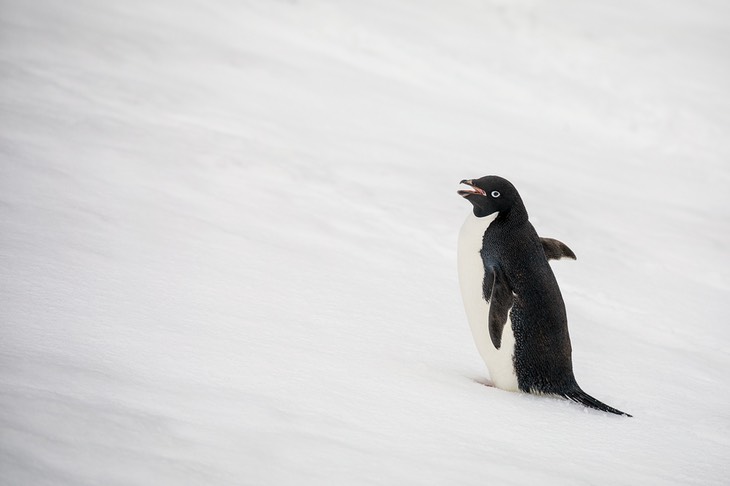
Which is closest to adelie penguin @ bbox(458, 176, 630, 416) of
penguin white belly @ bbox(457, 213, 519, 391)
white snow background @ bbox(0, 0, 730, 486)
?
penguin white belly @ bbox(457, 213, 519, 391)

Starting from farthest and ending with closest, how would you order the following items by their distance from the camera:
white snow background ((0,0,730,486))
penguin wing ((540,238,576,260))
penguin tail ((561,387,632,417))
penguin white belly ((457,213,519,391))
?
penguin wing ((540,238,576,260)), penguin white belly ((457,213,519,391)), penguin tail ((561,387,632,417)), white snow background ((0,0,730,486))

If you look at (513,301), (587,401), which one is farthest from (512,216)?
(587,401)

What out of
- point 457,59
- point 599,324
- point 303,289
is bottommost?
point 303,289

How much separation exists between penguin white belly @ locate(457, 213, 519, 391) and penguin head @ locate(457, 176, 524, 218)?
4 cm

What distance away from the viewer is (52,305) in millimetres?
2277

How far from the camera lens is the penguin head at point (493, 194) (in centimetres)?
253

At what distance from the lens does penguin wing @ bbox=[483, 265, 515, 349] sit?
2.46 metres

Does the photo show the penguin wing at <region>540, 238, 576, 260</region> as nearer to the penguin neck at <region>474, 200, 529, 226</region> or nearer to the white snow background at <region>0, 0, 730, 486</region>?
the penguin neck at <region>474, 200, 529, 226</region>

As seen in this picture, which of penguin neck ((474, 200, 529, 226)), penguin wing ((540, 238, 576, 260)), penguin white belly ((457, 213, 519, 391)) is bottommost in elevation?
penguin white belly ((457, 213, 519, 391))

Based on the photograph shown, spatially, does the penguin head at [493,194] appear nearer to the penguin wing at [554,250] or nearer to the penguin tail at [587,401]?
the penguin wing at [554,250]

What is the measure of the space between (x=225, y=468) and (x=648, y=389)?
1797 mm

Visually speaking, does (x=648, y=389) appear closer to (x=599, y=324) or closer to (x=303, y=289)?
(x=599, y=324)

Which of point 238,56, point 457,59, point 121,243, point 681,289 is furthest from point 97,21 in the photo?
point 681,289

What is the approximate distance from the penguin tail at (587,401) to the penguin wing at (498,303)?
0.93 ft
